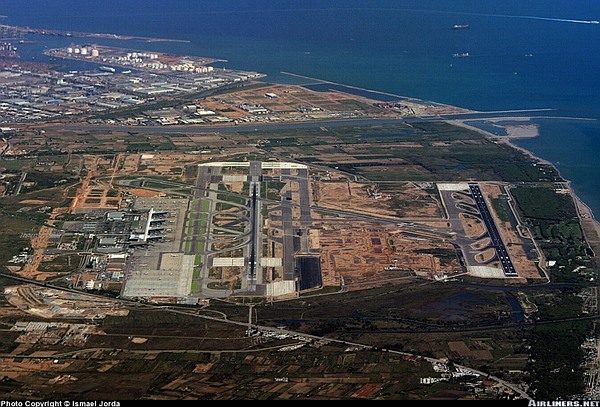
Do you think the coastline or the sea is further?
the sea

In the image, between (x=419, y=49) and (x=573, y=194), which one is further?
(x=419, y=49)

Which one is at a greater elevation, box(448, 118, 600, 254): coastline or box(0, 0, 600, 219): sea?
box(0, 0, 600, 219): sea

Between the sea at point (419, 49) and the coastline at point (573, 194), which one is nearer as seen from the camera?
the coastline at point (573, 194)

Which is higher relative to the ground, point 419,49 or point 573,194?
point 419,49

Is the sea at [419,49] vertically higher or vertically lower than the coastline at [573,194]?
higher

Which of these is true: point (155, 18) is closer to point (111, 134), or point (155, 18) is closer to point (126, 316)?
point (111, 134)
